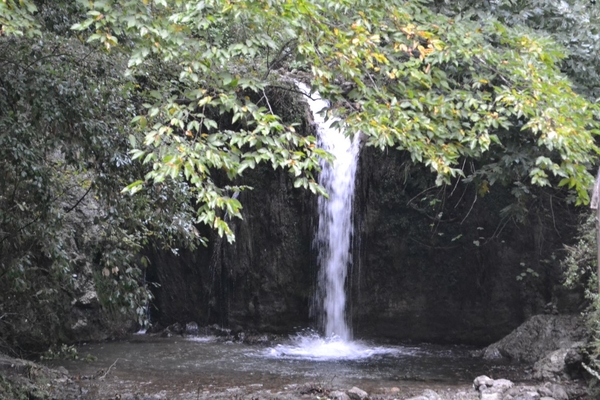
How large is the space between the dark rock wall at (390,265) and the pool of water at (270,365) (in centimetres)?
81

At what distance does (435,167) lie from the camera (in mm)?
5492

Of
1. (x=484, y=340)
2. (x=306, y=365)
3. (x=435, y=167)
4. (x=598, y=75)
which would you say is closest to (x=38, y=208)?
(x=435, y=167)

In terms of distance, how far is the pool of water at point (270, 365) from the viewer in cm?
868

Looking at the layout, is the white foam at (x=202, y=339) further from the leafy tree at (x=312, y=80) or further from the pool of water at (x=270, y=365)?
the leafy tree at (x=312, y=80)

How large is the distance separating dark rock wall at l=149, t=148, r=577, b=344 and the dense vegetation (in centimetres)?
539

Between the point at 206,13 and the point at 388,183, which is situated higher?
the point at 206,13

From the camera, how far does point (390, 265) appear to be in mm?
13062

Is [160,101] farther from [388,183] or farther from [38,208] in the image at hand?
[388,183]

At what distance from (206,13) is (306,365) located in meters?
6.65

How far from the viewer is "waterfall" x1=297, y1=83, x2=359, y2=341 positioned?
41.0ft

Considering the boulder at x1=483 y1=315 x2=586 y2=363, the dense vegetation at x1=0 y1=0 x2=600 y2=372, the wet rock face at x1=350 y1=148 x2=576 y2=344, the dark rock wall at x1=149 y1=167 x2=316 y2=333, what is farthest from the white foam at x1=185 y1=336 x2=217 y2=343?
the dense vegetation at x1=0 y1=0 x2=600 y2=372

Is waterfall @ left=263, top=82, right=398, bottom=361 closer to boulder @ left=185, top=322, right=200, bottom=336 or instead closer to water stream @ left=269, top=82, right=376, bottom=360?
water stream @ left=269, top=82, right=376, bottom=360

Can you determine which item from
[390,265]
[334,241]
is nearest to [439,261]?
[390,265]

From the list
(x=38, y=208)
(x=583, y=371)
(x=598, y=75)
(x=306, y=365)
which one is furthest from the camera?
(x=306, y=365)
